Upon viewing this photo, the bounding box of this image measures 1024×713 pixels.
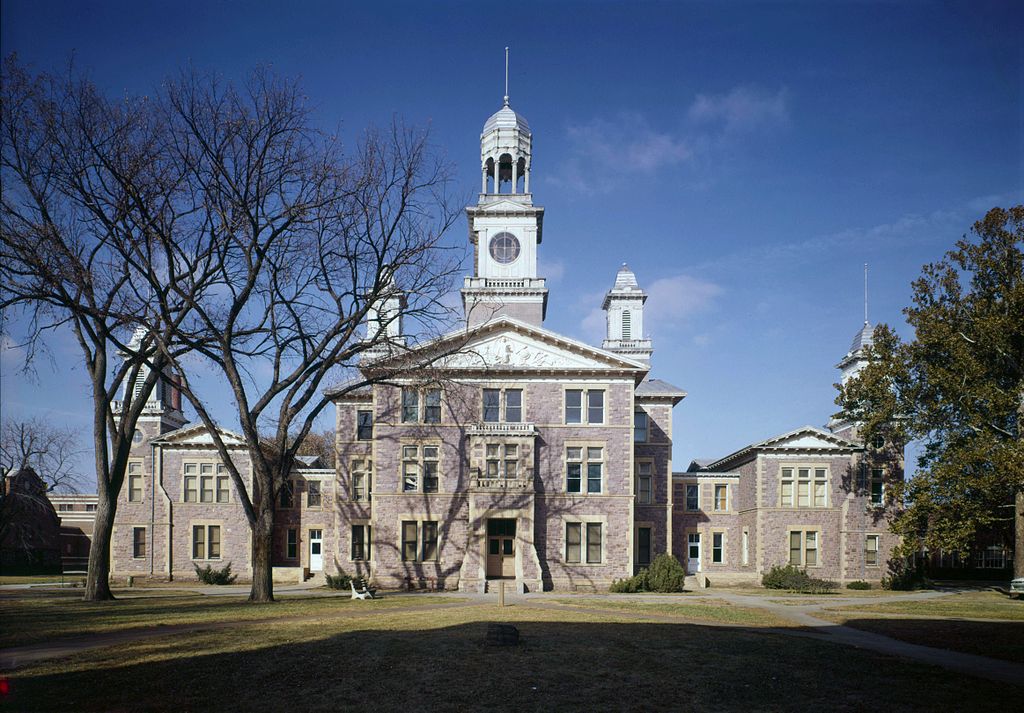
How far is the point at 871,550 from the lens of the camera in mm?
48250

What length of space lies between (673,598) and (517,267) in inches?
1069

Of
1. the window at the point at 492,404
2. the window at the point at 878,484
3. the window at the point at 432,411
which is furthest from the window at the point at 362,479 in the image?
the window at the point at 878,484

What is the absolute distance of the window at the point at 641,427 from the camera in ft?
163

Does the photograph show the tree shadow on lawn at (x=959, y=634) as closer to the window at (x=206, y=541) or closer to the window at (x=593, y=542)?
the window at (x=593, y=542)

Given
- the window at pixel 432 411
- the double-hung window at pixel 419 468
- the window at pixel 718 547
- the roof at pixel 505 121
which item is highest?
the roof at pixel 505 121

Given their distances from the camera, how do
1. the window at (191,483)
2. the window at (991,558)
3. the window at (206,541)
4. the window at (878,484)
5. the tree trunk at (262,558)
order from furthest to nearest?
the window at (991,558)
the window at (191,483)
the window at (206,541)
the window at (878,484)
the tree trunk at (262,558)

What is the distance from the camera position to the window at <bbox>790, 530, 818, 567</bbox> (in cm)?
4812

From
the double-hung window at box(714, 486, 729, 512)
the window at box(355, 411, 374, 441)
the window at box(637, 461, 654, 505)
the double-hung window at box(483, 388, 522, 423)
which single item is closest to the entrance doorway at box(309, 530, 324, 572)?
the window at box(355, 411, 374, 441)

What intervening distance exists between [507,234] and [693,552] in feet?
82.1

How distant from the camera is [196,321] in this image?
99.9 feet

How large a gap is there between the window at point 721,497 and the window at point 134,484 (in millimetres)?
38260

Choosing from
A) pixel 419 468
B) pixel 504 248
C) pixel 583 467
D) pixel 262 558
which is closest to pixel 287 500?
pixel 419 468

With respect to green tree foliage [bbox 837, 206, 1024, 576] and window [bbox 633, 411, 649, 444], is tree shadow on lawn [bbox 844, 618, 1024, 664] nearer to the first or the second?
green tree foliage [bbox 837, 206, 1024, 576]

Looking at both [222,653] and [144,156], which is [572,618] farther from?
[144,156]
